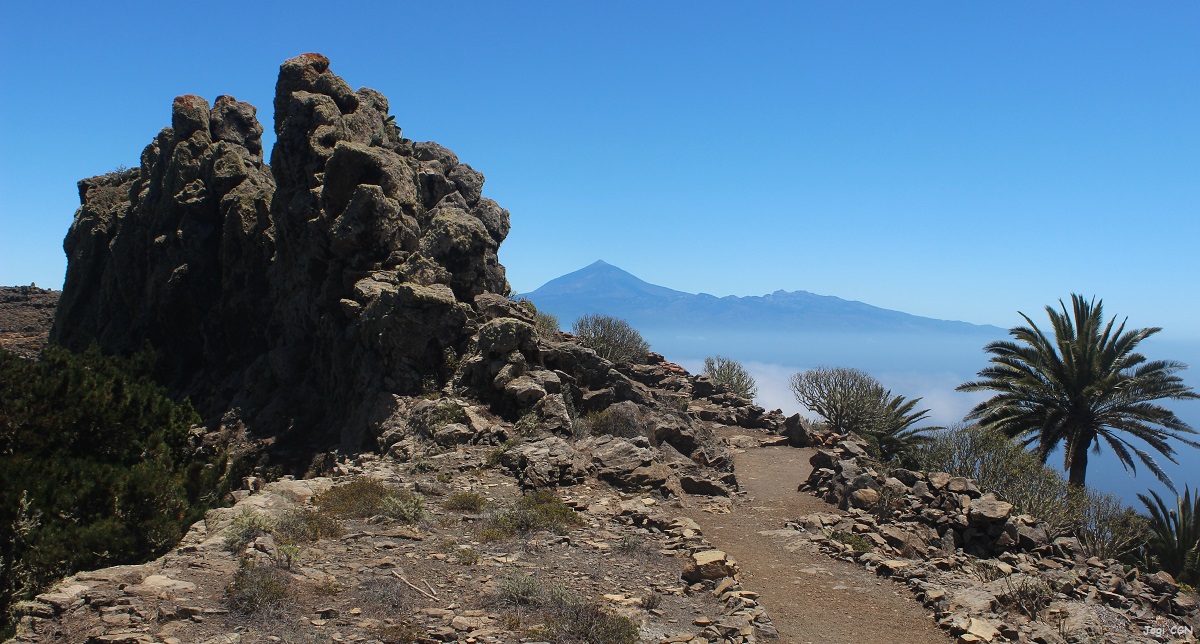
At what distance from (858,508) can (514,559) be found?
7.62 m

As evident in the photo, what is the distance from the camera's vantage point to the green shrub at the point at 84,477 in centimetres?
801

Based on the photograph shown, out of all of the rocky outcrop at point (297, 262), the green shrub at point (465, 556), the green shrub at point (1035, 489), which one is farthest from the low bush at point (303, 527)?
the green shrub at point (1035, 489)

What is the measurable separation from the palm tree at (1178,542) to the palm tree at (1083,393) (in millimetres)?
3039

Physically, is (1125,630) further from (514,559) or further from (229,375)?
(229,375)

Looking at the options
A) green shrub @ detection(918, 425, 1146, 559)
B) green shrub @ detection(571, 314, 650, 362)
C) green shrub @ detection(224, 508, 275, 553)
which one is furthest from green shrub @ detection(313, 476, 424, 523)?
green shrub @ detection(571, 314, 650, 362)

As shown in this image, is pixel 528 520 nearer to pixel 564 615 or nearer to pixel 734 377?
pixel 564 615

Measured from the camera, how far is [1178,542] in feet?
58.9

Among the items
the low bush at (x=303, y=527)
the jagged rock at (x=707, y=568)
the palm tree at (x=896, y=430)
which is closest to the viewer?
the low bush at (x=303, y=527)

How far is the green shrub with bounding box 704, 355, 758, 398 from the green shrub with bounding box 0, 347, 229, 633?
23899 mm

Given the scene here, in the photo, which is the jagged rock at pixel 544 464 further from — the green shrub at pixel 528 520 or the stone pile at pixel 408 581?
the green shrub at pixel 528 520

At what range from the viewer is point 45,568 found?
25.3ft

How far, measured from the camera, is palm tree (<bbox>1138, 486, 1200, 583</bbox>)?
56.7ft

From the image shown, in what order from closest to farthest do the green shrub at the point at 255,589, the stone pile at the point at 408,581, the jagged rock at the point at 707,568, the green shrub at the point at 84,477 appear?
the stone pile at the point at 408,581, the green shrub at the point at 255,589, the green shrub at the point at 84,477, the jagged rock at the point at 707,568

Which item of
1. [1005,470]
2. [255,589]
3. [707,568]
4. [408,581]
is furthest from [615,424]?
[255,589]
